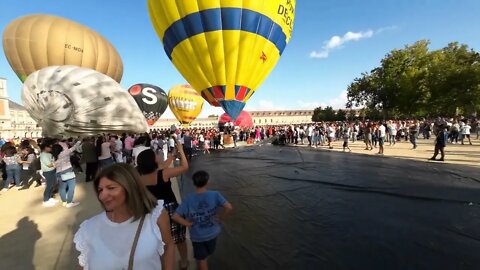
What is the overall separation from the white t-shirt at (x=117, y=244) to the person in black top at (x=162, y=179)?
132 centimetres

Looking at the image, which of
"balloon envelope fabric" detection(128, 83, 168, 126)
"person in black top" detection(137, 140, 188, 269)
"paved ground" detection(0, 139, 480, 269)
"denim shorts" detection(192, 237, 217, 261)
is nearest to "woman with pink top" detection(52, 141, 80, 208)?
"paved ground" detection(0, 139, 480, 269)

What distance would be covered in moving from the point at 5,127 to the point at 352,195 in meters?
101

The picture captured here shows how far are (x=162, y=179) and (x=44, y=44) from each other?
18.3 metres

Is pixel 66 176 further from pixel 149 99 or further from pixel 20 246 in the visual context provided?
pixel 149 99

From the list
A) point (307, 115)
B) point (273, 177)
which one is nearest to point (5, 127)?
point (273, 177)

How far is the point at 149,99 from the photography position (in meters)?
29.4

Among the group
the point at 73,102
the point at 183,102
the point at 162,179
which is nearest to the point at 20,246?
the point at 162,179

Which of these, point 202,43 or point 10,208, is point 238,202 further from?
point 202,43

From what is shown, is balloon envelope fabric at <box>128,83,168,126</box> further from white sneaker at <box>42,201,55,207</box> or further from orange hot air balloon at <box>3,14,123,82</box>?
white sneaker at <box>42,201,55,207</box>

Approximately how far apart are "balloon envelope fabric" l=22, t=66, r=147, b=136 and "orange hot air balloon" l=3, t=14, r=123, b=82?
240 inches

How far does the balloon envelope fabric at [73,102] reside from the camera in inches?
446

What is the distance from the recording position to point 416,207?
5766 millimetres

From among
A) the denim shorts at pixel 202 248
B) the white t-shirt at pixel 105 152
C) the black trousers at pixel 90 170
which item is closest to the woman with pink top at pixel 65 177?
the white t-shirt at pixel 105 152

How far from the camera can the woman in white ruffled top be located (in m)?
1.69
